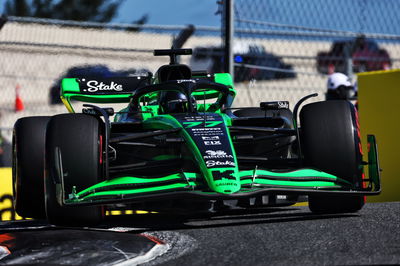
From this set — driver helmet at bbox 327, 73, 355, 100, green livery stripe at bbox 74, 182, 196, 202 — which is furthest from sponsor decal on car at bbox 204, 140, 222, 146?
driver helmet at bbox 327, 73, 355, 100

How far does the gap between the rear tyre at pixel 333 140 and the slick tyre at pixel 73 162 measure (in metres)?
1.32

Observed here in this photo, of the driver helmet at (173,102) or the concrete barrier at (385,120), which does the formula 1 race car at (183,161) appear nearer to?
the driver helmet at (173,102)

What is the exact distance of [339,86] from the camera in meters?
9.22

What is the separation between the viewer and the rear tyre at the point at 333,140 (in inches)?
194

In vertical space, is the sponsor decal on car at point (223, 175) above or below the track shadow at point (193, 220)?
above

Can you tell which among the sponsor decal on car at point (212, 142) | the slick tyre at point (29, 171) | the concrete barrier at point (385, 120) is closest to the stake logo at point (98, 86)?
the slick tyre at point (29, 171)

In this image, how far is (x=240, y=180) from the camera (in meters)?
4.52

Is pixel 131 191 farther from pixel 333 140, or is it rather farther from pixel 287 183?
pixel 333 140

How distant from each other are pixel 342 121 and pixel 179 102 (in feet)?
4.50

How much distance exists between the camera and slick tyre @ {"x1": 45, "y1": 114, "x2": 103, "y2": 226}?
15.2ft

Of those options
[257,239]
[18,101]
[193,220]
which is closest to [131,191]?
[257,239]

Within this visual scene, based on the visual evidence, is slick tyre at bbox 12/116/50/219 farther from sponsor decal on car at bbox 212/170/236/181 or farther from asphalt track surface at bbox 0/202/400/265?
sponsor decal on car at bbox 212/170/236/181

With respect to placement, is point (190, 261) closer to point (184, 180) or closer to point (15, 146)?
point (184, 180)

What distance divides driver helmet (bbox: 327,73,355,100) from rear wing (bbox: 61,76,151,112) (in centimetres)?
330
